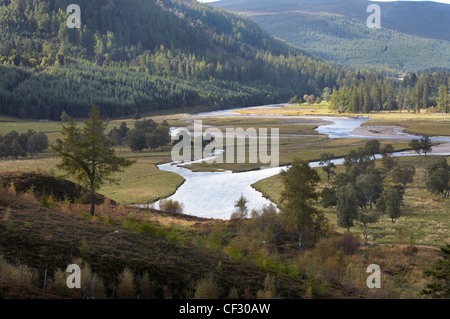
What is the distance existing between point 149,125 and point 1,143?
134 feet

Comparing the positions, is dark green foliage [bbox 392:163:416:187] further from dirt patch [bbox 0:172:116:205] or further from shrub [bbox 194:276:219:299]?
shrub [bbox 194:276:219:299]

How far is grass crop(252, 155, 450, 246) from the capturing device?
4622 cm

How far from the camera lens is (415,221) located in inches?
2089

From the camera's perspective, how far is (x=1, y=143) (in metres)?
101

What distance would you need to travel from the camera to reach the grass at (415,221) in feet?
152

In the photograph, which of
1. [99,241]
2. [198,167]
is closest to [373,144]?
[198,167]

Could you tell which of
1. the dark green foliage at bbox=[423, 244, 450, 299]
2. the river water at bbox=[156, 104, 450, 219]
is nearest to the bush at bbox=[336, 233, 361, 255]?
the dark green foliage at bbox=[423, 244, 450, 299]

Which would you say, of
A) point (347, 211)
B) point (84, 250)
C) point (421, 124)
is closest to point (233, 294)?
point (84, 250)

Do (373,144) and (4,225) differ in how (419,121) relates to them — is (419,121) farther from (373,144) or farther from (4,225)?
(4,225)

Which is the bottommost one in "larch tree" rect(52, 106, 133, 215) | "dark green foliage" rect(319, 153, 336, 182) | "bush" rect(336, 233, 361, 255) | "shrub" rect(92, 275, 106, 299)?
"dark green foliage" rect(319, 153, 336, 182)

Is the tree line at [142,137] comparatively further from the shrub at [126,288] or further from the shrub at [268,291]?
the shrub at [126,288]

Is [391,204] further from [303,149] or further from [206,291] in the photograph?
[303,149]

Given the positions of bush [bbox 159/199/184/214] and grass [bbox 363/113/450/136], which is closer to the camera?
bush [bbox 159/199/184/214]
